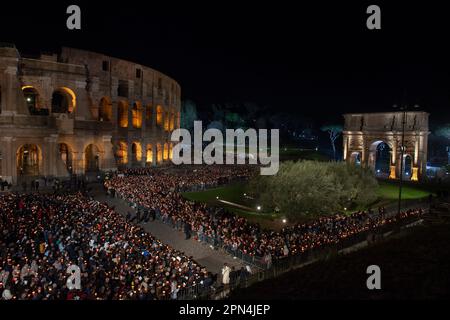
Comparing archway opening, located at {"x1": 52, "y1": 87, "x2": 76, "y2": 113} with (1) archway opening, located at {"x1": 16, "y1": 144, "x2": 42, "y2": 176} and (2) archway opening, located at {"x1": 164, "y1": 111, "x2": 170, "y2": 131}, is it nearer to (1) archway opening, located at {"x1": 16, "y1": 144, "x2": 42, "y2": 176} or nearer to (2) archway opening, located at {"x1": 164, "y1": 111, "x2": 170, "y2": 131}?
(1) archway opening, located at {"x1": 16, "y1": 144, "x2": 42, "y2": 176}

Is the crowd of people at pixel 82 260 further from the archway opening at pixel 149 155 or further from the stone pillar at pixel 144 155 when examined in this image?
the archway opening at pixel 149 155

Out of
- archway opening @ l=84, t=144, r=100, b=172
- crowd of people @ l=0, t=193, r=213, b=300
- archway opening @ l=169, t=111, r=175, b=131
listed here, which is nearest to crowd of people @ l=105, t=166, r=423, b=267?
crowd of people @ l=0, t=193, r=213, b=300

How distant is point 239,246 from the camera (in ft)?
59.0

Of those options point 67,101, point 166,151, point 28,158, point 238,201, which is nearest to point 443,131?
point 166,151

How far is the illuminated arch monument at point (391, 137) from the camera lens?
48.0 metres

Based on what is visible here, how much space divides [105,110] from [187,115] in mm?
49409

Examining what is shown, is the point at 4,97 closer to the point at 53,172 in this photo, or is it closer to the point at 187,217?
the point at 53,172

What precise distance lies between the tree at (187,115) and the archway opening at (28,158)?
2043 inches

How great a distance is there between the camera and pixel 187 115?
95875 mm

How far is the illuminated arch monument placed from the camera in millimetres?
48031

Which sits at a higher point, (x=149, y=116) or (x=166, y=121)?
(x=149, y=116)

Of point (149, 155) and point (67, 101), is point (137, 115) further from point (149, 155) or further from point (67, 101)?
point (67, 101)

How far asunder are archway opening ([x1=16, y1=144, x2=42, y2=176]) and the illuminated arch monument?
40679mm
